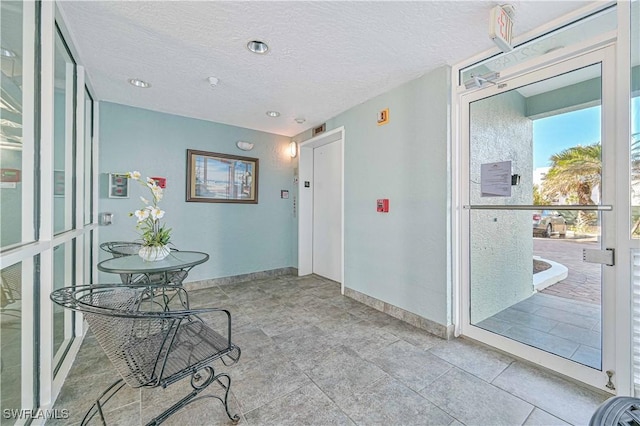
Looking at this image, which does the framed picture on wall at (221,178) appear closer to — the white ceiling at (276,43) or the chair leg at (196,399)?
the white ceiling at (276,43)

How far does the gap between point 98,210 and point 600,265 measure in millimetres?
5033

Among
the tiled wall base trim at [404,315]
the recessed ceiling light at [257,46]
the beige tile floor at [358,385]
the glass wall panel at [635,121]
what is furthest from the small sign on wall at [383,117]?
the beige tile floor at [358,385]

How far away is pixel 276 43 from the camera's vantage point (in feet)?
6.98

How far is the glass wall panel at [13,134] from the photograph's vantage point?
1.24 metres

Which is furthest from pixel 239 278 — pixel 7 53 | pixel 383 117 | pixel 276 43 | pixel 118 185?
pixel 7 53

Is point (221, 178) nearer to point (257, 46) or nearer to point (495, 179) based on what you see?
point (257, 46)

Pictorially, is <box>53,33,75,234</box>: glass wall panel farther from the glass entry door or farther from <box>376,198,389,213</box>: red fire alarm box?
the glass entry door

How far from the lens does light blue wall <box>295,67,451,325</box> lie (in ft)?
8.17

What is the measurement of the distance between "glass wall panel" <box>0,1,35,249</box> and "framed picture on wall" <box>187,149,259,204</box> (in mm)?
2468

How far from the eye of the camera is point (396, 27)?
1951mm

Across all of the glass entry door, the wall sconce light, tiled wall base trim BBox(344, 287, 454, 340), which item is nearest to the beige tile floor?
tiled wall base trim BBox(344, 287, 454, 340)

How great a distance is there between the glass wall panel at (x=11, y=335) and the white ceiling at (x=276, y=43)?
181 centimetres

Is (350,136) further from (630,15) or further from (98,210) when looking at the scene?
(98,210)

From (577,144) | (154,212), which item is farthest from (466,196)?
(154,212)
